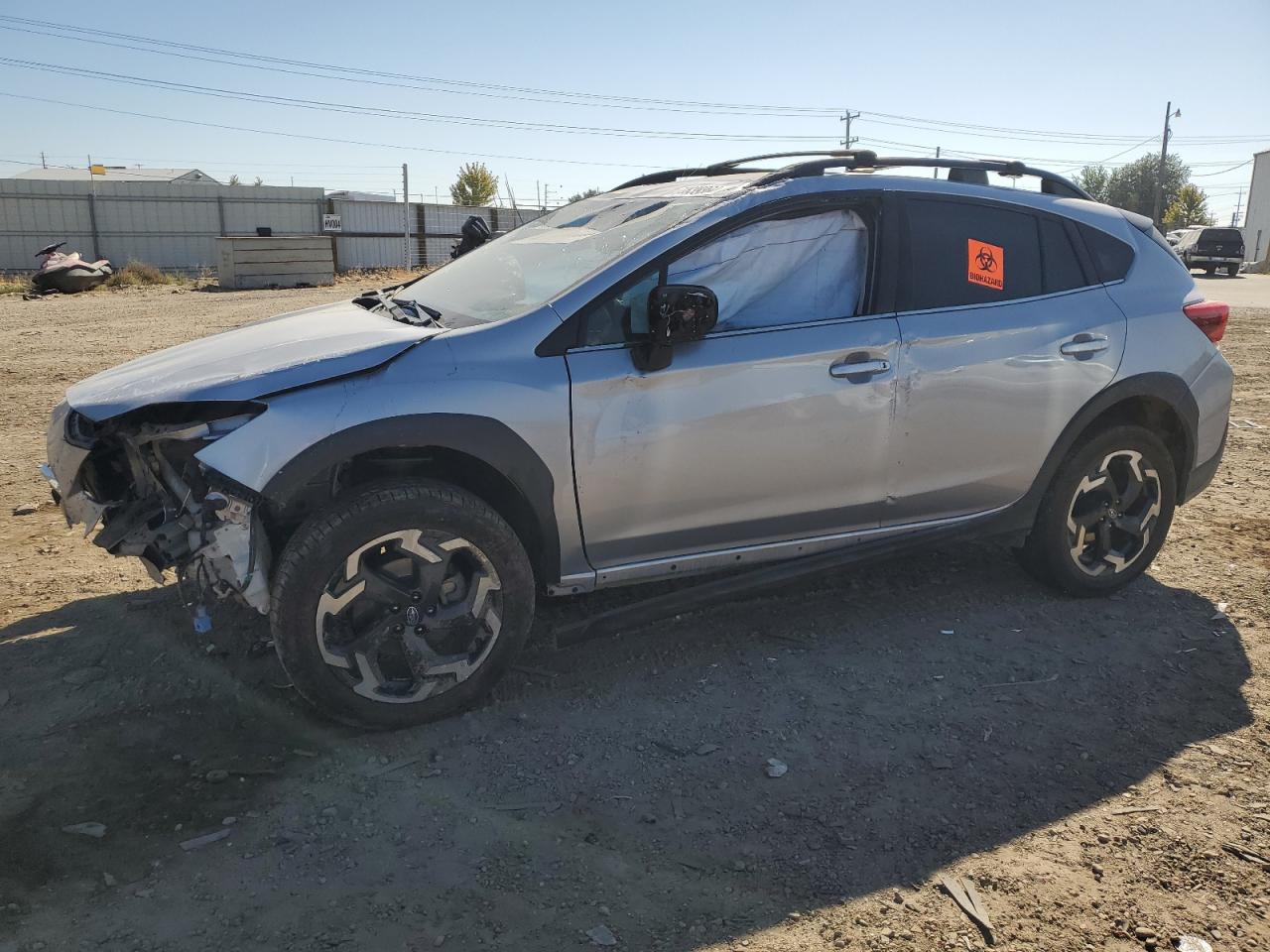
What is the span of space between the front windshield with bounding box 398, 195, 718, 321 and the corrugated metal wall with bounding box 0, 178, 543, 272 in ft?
91.2

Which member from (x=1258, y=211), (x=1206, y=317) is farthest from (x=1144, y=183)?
(x=1206, y=317)

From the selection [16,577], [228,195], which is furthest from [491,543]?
[228,195]

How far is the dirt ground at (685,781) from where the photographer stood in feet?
8.25

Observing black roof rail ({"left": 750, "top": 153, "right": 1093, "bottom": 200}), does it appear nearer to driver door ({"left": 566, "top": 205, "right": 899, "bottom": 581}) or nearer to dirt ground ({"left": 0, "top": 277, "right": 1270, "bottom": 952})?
driver door ({"left": 566, "top": 205, "right": 899, "bottom": 581})

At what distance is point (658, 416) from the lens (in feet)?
11.3

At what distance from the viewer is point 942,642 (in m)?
4.12

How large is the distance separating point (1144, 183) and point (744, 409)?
81.8 meters

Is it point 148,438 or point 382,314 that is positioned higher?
point 382,314

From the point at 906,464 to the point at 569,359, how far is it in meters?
1.51

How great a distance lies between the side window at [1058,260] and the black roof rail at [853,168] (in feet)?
0.96

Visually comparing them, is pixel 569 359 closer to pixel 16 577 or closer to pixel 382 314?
pixel 382 314

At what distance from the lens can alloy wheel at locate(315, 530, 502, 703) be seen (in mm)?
3186

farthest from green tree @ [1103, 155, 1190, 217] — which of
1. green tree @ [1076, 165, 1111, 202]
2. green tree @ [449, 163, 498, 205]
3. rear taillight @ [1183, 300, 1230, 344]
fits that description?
rear taillight @ [1183, 300, 1230, 344]

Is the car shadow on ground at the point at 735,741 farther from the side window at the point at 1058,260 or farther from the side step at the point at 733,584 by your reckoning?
the side window at the point at 1058,260
